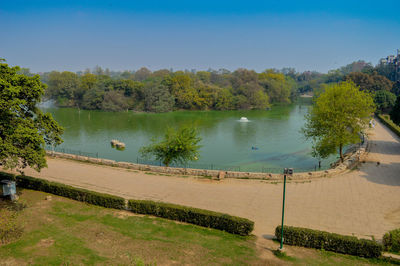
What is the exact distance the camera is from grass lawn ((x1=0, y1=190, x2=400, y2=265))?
1212cm

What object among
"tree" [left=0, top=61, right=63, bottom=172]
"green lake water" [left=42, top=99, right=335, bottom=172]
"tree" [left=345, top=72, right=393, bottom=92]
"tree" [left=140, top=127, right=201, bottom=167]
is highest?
"tree" [left=345, top=72, right=393, bottom=92]

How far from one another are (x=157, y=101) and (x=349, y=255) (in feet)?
257

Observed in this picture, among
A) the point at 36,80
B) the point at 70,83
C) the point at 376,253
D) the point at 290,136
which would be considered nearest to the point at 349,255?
the point at 376,253

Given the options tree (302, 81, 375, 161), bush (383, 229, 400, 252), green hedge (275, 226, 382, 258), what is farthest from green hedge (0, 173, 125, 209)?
tree (302, 81, 375, 161)

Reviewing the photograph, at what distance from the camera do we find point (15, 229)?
45.1 feet

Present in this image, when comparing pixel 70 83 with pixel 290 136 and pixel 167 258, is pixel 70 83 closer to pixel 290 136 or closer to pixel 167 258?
pixel 290 136

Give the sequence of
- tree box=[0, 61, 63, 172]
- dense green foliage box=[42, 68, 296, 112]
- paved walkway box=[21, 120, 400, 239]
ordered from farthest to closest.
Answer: dense green foliage box=[42, 68, 296, 112]
paved walkway box=[21, 120, 400, 239]
tree box=[0, 61, 63, 172]

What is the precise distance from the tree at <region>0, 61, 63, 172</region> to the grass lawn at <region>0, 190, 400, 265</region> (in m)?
3.15

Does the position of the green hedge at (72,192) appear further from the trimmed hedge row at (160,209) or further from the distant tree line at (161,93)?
the distant tree line at (161,93)

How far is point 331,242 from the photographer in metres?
13.4

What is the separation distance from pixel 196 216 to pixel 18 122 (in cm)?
1170

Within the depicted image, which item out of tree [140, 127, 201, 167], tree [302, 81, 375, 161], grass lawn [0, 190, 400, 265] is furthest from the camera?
tree [302, 81, 375, 161]

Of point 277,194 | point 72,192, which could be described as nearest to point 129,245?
point 72,192

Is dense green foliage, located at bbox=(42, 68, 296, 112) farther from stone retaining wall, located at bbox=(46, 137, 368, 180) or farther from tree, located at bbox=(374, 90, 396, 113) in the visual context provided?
stone retaining wall, located at bbox=(46, 137, 368, 180)
